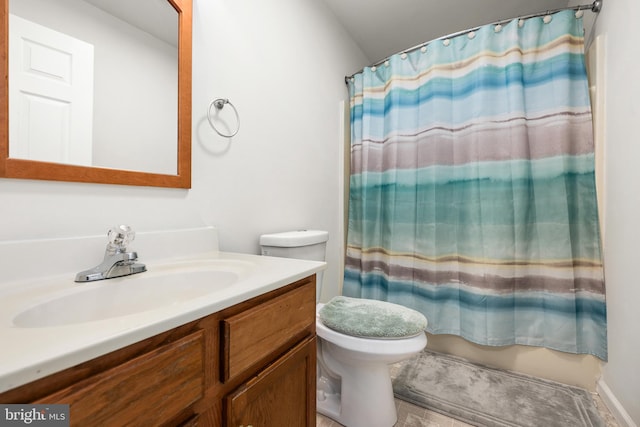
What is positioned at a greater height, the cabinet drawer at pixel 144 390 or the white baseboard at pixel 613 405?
the cabinet drawer at pixel 144 390

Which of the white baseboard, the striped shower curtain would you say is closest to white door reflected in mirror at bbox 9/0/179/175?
the striped shower curtain

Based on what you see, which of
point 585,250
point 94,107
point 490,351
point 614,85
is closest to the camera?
point 94,107

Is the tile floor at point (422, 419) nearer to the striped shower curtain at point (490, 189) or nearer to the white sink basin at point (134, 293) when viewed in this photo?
the striped shower curtain at point (490, 189)

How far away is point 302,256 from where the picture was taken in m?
1.29

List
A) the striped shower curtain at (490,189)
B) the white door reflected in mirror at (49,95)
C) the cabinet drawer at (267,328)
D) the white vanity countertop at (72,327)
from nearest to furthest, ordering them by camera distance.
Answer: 1. the white vanity countertop at (72,327)
2. the cabinet drawer at (267,328)
3. the white door reflected in mirror at (49,95)
4. the striped shower curtain at (490,189)

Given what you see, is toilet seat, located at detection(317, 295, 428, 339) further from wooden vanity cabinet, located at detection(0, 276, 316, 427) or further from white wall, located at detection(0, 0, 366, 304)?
white wall, located at detection(0, 0, 366, 304)

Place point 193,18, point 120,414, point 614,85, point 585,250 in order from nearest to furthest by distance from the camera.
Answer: point 120,414
point 193,18
point 614,85
point 585,250

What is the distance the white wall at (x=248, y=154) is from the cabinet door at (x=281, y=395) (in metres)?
0.56

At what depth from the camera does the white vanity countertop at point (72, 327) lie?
12.0 inches

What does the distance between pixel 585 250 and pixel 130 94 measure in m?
2.08

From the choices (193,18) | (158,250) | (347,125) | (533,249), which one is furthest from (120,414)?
(347,125)

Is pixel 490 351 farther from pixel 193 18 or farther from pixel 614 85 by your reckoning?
pixel 193 18

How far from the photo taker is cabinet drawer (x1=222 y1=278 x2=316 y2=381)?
54cm

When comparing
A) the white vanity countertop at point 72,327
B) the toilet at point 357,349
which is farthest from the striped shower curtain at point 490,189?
the white vanity countertop at point 72,327
